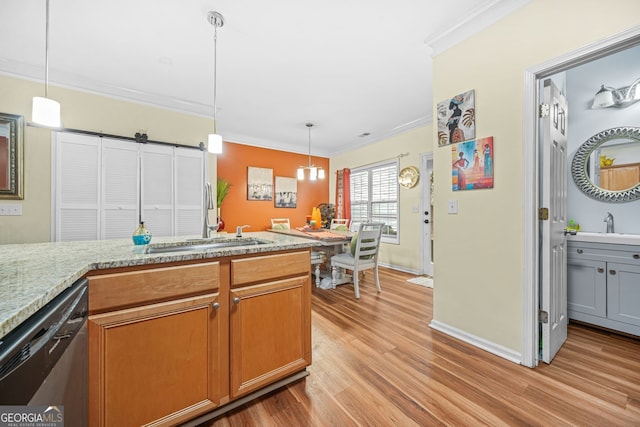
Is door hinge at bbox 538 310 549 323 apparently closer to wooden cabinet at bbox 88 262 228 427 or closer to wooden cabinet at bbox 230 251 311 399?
wooden cabinet at bbox 230 251 311 399

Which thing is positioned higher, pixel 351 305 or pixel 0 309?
pixel 0 309

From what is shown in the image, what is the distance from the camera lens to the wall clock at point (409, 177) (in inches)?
174

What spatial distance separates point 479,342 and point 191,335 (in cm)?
209

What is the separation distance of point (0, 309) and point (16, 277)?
40 cm

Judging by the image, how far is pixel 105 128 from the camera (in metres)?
3.19

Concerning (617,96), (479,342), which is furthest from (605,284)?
(617,96)

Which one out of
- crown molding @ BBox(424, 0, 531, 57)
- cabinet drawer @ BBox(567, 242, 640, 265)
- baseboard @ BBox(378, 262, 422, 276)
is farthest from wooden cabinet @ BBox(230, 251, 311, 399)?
baseboard @ BBox(378, 262, 422, 276)

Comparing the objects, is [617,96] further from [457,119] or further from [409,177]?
[409,177]

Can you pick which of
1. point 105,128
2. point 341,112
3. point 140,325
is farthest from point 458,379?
point 105,128

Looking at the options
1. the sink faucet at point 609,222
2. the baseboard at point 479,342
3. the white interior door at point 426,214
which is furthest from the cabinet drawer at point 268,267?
the white interior door at point 426,214

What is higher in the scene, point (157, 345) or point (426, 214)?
point (426, 214)

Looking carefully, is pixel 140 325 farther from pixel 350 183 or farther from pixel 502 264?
pixel 350 183

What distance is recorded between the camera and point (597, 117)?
2.59 meters

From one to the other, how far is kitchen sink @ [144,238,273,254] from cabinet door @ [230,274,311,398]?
344 millimetres
